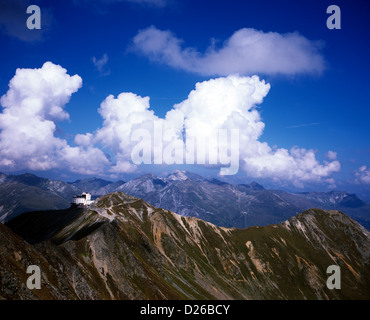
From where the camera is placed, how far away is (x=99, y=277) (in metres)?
94.3

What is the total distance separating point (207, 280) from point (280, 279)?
221 ft

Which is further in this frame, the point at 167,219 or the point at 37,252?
the point at 167,219

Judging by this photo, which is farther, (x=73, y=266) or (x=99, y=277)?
(x=99, y=277)
